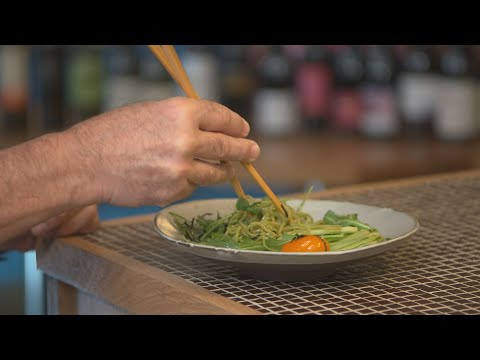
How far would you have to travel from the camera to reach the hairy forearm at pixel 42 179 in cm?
120

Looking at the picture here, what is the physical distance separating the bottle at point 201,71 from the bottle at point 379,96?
0.52 metres

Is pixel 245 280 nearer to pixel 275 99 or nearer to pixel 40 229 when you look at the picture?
pixel 40 229

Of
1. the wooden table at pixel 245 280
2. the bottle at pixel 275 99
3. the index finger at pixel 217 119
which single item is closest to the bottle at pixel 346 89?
the bottle at pixel 275 99

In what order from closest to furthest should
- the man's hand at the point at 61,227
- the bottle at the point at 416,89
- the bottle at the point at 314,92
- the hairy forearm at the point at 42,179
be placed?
the hairy forearm at the point at 42,179, the man's hand at the point at 61,227, the bottle at the point at 416,89, the bottle at the point at 314,92

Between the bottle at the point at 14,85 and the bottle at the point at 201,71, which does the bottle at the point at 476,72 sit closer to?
the bottle at the point at 201,71

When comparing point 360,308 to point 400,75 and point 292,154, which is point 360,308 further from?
point 400,75

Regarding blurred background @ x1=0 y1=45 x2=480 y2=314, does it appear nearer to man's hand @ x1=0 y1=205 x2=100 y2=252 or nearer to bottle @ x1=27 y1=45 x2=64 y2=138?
bottle @ x1=27 y1=45 x2=64 y2=138

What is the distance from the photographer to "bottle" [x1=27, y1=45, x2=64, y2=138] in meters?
3.07

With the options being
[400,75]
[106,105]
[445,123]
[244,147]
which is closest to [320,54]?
[400,75]

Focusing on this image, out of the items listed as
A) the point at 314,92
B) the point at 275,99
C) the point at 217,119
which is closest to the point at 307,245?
the point at 217,119

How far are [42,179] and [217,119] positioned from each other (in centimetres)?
24

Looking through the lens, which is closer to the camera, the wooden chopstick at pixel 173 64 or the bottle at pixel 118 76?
the wooden chopstick at pixel 173 64

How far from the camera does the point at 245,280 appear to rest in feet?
3.99
